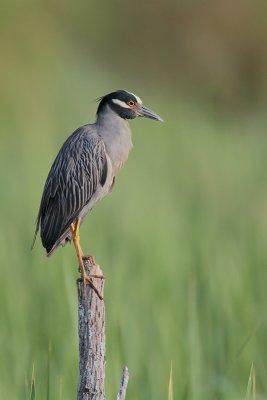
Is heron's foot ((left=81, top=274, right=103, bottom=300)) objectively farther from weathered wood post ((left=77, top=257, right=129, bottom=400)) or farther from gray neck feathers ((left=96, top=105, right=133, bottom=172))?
gray neck feathers ((left=96, top=105, right=133, bottom=172))

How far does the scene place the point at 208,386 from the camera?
3.49 m

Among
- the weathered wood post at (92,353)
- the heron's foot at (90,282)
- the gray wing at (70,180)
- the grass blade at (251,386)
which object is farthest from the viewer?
the gray wing at (70,180)

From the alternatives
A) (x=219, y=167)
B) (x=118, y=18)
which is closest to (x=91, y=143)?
(x=219, y=167)

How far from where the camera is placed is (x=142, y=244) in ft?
16.3

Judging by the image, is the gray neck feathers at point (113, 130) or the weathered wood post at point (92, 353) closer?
the weathered wood post at point (92, 353)

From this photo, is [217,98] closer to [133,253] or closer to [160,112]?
[160,112]

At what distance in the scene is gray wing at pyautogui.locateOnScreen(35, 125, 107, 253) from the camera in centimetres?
312

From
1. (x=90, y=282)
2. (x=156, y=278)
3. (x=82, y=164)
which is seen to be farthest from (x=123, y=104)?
(x=156, y=278)

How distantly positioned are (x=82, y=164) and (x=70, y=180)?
7 centimetres

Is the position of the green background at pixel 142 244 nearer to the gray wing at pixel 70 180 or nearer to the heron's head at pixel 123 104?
the gray wing at pixel 70 180

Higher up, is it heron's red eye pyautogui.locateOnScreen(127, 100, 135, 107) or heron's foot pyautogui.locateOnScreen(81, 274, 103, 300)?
heron's red eye pyautogui.locateOnScreen(127, 100, 135, 107)

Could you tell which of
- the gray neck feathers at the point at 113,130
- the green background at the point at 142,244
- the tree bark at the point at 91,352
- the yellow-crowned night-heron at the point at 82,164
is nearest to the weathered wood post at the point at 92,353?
the tree bark at the point at 91,352

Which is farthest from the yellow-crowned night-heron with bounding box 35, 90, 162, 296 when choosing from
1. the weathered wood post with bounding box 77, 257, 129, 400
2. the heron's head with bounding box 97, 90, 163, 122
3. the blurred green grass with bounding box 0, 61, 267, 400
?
the weathered wood post with bounding box 77, 257, 129, 400

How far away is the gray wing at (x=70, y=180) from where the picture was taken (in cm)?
312
